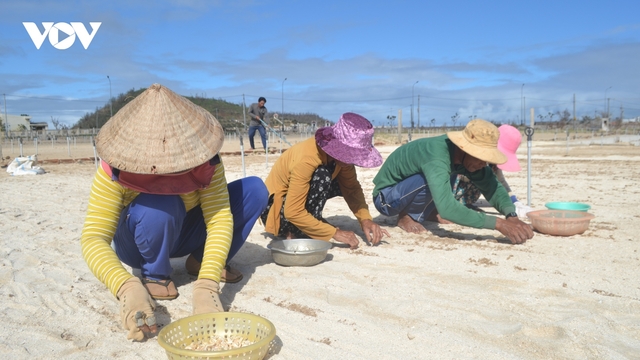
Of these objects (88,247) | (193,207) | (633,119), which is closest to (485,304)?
(193,207)

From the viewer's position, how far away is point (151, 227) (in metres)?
2.43

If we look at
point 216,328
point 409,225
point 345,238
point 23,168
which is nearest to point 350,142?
point 345,238

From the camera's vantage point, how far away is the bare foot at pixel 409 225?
4.45 m

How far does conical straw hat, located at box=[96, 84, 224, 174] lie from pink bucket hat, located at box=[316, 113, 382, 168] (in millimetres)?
1178

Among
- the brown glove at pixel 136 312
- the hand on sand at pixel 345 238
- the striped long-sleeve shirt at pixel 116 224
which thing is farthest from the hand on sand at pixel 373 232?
the brown glove at pixel 136 312

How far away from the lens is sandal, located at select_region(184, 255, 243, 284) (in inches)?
114

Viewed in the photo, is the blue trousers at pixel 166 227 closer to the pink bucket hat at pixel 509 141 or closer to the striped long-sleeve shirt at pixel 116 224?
the striped long-sleeve shirt at pixel 116 224

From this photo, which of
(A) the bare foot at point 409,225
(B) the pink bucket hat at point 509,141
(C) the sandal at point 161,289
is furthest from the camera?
(B) the pink bucket hat at point 509,141

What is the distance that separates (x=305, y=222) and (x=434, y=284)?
1008 mm

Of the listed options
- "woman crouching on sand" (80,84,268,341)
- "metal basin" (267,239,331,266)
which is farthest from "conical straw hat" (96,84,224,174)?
"metal basin" (267,239,331,266)

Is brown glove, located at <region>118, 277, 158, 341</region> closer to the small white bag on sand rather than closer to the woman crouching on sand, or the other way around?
the woman crouching on sand

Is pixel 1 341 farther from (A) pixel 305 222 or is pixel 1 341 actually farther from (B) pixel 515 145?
(B) pixel 515 145

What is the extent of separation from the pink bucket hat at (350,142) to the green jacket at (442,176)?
0.57 m

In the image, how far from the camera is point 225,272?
291 cm
